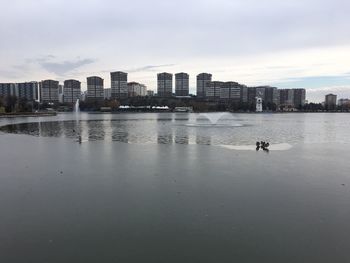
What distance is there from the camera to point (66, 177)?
1425 centimetres

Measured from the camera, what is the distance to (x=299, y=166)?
55.2 feet

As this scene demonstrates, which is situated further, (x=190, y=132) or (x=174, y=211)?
(x=190, y=132)

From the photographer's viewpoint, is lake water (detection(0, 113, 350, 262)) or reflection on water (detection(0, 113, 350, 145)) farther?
reflection on water (detection(0, 113, 350, 145))

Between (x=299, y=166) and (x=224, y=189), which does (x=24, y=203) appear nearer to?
(x=224, y=189)

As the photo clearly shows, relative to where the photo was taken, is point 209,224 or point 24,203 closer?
point 209,224

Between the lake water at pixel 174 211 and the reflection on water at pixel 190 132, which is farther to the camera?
the reflection on water at pixel 190 132

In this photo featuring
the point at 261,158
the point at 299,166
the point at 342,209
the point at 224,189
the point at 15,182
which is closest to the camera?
the point at 342,209

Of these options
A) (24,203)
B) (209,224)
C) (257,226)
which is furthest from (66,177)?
(257,226)

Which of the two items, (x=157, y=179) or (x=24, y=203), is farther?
(x=157, y=179)

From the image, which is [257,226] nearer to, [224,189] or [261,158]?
[224,189]

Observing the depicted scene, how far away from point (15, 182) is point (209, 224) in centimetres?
830

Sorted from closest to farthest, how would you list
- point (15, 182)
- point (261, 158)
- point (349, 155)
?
point (15, 182) → point (261, 158) → point (349, 155)

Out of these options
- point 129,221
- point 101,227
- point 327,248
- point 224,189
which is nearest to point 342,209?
point 327,248

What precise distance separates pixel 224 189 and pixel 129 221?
14.0ft
